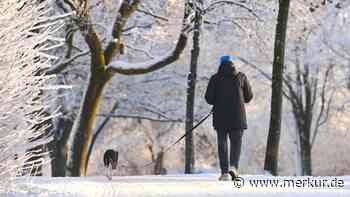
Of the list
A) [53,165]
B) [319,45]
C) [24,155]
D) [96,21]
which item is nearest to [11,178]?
[24,155]

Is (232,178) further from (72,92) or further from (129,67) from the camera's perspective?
(72,92)

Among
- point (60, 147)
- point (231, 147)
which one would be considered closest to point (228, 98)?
point (231, 147)

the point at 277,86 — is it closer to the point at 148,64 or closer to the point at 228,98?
the point at 228,98

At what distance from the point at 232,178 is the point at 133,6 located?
29.2ft

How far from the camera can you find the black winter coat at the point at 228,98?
33.4 feet

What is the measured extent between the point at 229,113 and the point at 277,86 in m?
4.34

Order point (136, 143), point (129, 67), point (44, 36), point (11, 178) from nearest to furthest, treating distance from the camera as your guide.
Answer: point (11, 178), point (44, 36), point (129, 67), point (136, 143)

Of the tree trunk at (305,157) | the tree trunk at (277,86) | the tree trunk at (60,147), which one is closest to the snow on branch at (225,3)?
the tree trunk at (277,86)

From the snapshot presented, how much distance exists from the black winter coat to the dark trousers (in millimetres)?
95

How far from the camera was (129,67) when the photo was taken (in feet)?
59.0

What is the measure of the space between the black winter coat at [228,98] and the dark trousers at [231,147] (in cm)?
9

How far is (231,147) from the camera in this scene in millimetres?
10273

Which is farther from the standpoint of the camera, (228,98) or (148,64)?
(148,64)

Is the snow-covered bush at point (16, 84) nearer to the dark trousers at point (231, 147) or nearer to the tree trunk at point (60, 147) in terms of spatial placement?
the dark trousers at point (231, 147)
